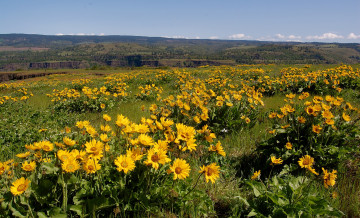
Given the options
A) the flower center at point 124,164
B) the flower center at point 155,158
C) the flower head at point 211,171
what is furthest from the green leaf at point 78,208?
the flower head at point 211,171

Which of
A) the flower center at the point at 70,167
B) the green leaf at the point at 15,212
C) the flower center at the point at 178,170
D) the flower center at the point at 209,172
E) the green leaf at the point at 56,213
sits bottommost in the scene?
the green leaf at the point at 56,213

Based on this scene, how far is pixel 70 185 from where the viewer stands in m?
1.96

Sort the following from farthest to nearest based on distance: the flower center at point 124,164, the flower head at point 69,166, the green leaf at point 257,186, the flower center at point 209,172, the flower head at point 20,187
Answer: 1. the green leaf at point 257,186
2. the flower center at point 209,172
3. the flower center at point 124,164
4. the flower head at point 69,166
5. the flower head at point 20,187

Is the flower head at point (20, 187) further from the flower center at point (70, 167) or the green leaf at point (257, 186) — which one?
the green leaf at point (257, 186)

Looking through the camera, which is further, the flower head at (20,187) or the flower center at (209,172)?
the flower center at (209,172)

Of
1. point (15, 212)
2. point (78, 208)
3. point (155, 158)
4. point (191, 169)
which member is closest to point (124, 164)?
point (155, 158)

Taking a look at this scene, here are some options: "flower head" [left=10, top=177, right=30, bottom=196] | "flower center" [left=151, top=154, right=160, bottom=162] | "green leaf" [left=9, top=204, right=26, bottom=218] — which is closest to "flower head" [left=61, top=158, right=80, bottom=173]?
"flower head" [left=10, top=177, right=30, bottom=196]

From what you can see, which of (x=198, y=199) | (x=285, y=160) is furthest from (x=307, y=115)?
(x=198, y=199)

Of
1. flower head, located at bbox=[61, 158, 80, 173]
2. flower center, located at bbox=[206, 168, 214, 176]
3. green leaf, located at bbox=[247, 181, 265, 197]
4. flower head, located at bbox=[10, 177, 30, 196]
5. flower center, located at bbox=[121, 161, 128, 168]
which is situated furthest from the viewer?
green leaf, located at bbox=[247, 181, 265, 197]

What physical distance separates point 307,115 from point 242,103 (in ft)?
6.31

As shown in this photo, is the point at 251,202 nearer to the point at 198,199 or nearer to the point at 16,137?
the point at 198,199

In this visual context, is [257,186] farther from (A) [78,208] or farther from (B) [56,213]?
(B) [56,213]

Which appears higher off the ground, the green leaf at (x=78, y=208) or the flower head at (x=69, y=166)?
the flower head at (x=69, y=166)

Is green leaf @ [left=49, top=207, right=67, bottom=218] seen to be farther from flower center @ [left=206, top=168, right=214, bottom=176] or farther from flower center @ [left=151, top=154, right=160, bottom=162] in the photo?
flower center @ [left=206, top=168, right=214, bottom=176]
